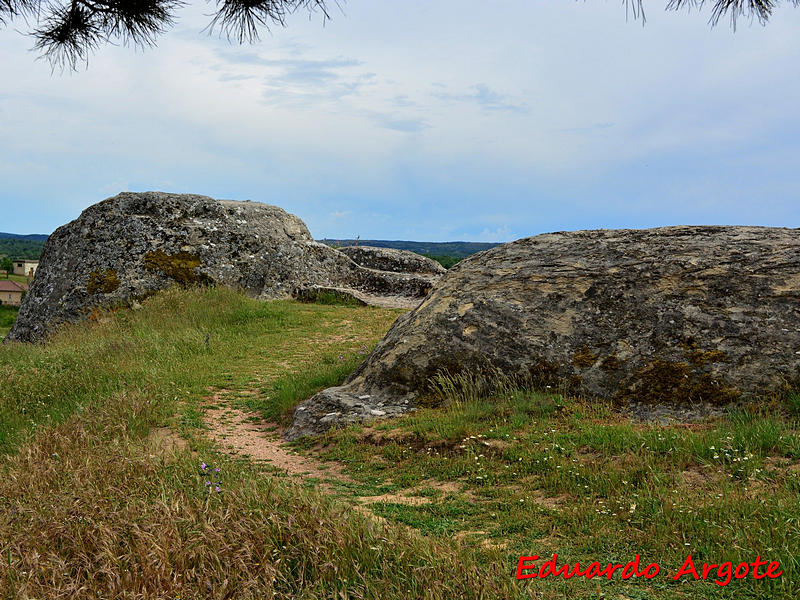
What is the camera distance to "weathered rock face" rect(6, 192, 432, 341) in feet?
49.8

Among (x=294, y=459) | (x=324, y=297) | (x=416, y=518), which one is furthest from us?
(x=324, y=297)

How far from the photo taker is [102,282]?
15.1m

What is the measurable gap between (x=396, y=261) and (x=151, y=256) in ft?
25.7

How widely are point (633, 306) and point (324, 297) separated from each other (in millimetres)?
9994

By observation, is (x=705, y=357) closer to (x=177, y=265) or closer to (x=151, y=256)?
(x=177, y=265)

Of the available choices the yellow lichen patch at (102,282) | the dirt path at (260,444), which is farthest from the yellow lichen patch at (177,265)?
the dirt path at (260,444)

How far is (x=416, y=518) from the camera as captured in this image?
4.76m

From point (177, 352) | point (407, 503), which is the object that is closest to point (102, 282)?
point (177, 352)

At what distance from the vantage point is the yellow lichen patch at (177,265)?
1541cm

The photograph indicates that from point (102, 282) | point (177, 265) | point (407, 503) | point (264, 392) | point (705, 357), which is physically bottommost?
point (407, 503)

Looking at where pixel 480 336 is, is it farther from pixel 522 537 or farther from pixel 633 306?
pixel 522 537

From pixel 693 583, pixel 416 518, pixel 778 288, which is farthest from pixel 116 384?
pixel 778 288

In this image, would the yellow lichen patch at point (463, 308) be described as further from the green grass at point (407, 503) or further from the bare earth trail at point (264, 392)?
the bare earth trail at point (264, 392)

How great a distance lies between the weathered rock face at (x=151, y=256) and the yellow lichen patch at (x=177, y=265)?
2 cm
